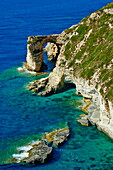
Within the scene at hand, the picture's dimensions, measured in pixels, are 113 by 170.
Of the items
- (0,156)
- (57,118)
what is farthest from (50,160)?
Answer: (57,118)

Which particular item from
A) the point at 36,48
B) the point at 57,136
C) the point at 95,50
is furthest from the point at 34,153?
the point at 36,48

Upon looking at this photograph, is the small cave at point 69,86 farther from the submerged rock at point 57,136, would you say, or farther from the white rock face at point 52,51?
the white rock face at point 52,51

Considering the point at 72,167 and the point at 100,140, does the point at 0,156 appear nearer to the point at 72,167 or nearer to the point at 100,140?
the point at 72,167

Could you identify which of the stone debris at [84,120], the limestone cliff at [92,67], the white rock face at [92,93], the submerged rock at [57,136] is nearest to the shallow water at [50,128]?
the stone debris at [84,120]

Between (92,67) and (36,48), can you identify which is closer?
(92,67)

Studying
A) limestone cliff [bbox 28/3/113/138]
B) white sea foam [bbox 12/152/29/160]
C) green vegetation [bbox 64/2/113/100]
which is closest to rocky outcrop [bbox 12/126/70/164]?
white sea foam [bbox 12/152/29/160]

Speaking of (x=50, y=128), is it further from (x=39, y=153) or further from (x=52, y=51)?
(x=52, y=51)

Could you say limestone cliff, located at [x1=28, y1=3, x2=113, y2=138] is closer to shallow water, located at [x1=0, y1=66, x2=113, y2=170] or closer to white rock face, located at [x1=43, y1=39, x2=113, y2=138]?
white rock face, located at [x1=43, y1=39, x2=113, y2=138]

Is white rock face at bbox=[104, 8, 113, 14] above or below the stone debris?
above
